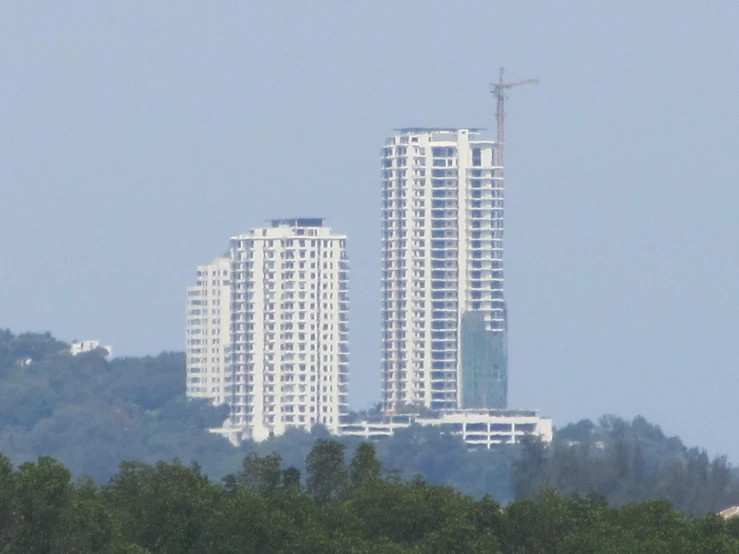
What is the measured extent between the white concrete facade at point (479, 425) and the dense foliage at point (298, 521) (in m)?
93.2

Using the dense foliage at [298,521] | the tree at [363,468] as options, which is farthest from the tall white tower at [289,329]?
the dense foliage at [298,521]

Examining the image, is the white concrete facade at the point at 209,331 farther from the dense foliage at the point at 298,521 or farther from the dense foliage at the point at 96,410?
the dense foliage at the point at 298,521

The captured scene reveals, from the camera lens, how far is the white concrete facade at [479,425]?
430 feet

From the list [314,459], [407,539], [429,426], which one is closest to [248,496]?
[407,539]

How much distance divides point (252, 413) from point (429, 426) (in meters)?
12.6

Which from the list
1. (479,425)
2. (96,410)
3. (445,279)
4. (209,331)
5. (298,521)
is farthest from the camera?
(209,331)

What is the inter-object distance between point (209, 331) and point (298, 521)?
109 metres

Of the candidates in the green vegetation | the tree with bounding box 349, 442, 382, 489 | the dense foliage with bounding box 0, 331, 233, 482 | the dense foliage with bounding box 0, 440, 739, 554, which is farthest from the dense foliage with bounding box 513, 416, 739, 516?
the dense foliage with bounding box 0, 331, 233, 482

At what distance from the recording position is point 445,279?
445 feet

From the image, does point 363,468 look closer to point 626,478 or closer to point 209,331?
point 626,478

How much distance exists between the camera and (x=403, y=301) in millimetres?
135500

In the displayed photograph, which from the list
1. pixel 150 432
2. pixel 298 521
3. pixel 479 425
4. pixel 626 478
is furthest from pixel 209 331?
pixel 298 521

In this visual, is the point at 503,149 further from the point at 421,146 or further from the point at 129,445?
the point at 129,445

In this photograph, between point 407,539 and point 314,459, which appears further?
point 314,459
